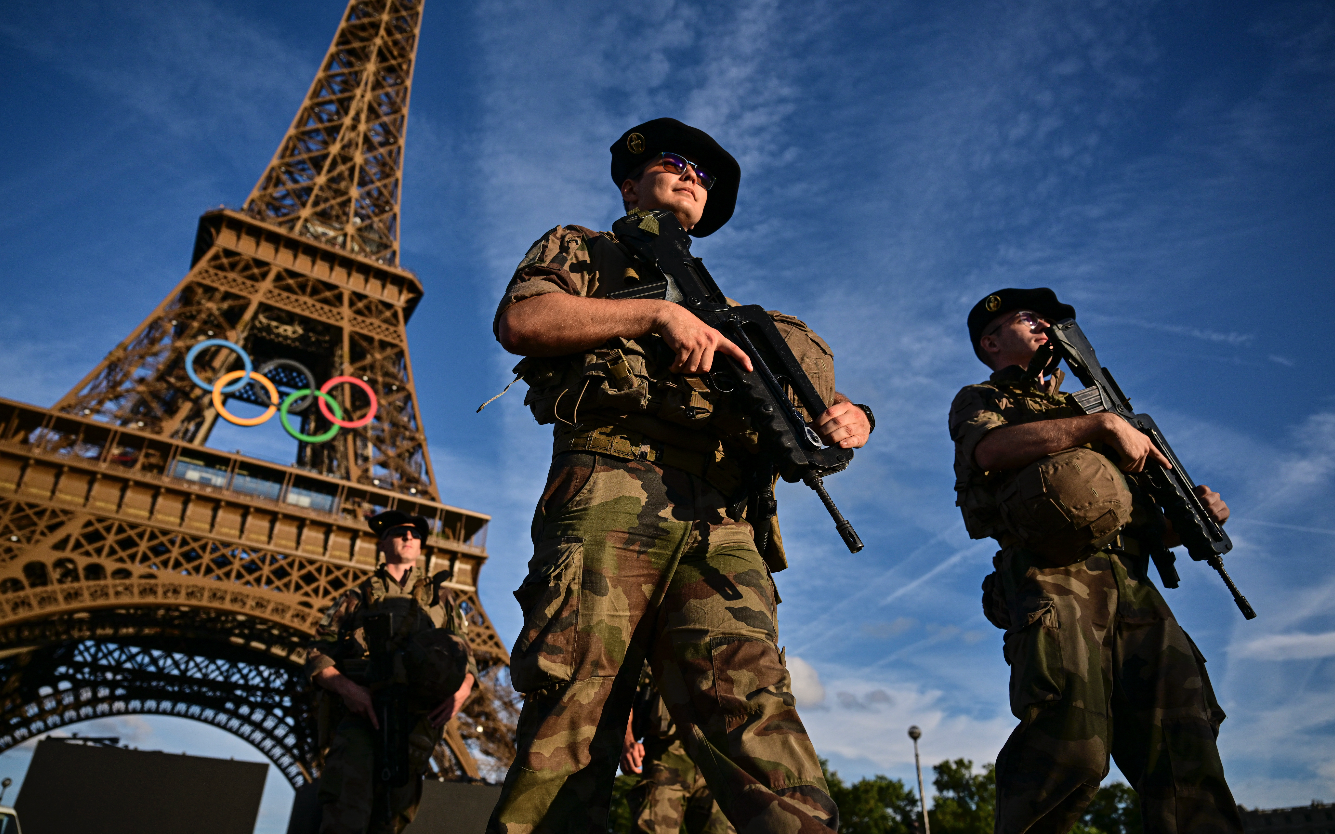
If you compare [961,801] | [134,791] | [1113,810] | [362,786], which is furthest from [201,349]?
[1113,810]

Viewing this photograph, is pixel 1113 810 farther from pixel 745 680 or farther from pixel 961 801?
pixel 745 680

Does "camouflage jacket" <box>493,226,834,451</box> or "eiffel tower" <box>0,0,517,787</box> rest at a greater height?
"eiffel tower" <box>0,0,517,787</box>

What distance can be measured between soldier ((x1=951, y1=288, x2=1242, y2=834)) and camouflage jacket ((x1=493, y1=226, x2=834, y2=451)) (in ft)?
4.67

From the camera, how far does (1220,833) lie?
2.95 metres

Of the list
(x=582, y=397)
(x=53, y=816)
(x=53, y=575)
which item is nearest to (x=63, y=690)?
(x=53, y=575)

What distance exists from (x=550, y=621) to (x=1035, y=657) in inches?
82.1

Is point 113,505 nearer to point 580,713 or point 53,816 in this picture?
point 53,816

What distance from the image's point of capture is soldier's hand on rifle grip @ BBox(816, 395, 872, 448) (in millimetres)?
2453

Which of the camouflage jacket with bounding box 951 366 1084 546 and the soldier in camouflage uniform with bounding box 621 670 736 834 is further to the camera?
the soldier in camouflage uniform with bounding box 621 670 736 834

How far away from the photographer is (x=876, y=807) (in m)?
35.4

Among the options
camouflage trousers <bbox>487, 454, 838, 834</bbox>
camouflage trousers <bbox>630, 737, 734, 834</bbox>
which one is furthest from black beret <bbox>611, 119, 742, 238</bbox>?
camouflage trousers <bbox>630, 737, 734, 834</bbox>

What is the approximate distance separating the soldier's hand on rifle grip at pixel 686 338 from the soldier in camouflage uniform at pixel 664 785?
3.72m

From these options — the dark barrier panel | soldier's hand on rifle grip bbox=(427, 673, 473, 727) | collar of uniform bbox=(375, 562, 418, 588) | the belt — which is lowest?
the dark barrier panel

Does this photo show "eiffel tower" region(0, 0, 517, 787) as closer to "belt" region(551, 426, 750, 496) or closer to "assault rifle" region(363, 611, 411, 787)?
"assault rifle" region(363, 611, 411, 787)
